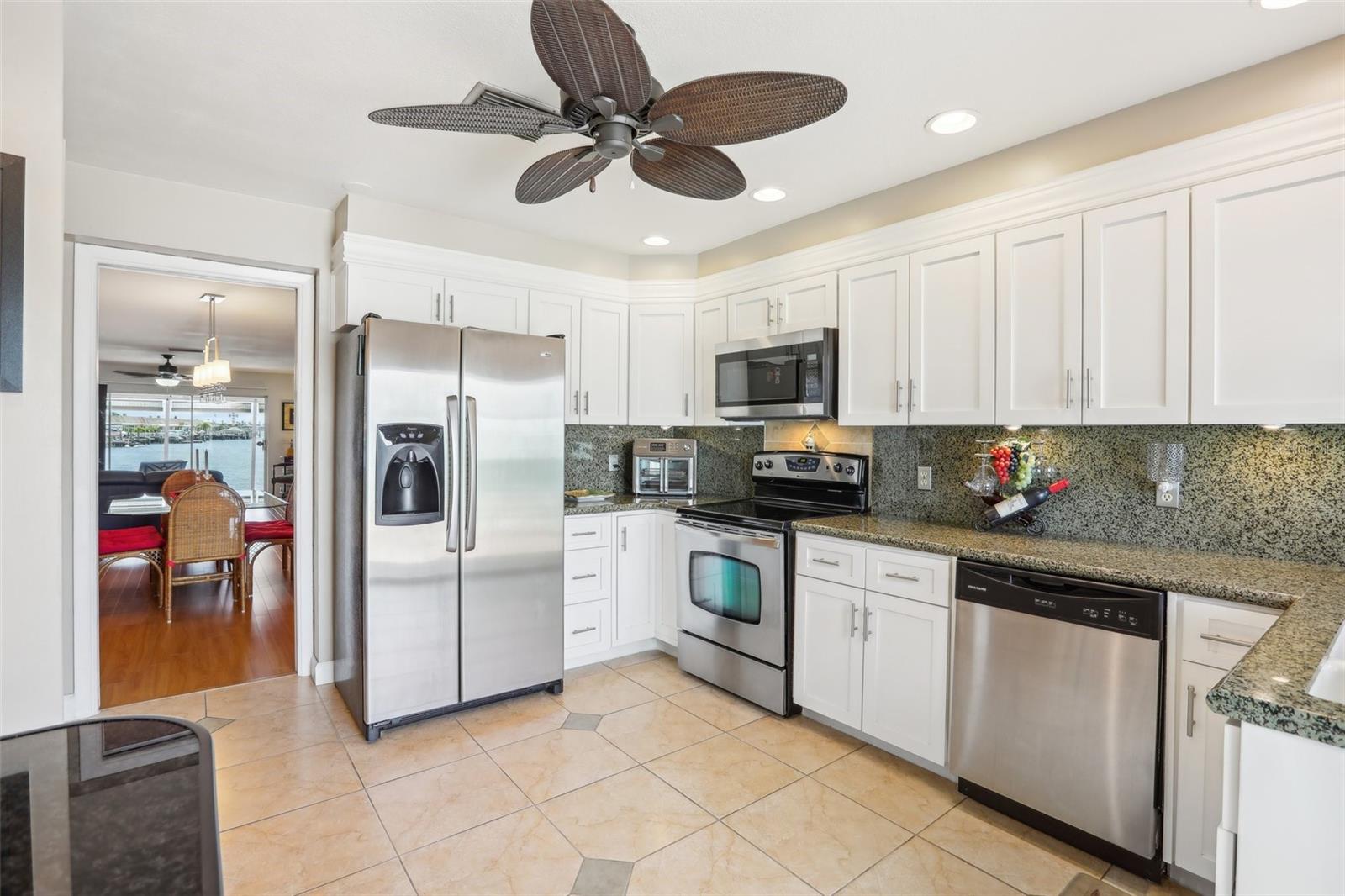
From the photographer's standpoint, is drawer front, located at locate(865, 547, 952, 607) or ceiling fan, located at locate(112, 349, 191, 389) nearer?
drawer front, located at locate(865, 547, 952, 607)

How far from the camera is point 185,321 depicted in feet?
20.8

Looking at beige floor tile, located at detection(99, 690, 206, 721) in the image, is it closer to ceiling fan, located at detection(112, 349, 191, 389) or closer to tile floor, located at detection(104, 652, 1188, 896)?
tile floor, located at detection(104, 652, 1188, 896)

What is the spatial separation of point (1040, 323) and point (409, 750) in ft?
9.86

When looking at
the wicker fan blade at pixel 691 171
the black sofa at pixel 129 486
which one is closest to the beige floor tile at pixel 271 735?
the wicker fan blade at pixel 691 171

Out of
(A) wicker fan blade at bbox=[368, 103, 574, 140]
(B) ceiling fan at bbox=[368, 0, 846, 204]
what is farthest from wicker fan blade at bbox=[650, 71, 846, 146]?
(A) wicker fan blade at bbox=[368, 103, 574, 140]

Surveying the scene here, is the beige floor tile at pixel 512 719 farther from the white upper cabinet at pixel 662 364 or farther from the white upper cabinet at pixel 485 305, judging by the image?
the white upper cabinet at pixel 485 305

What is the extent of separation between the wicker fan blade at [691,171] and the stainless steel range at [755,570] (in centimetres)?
147

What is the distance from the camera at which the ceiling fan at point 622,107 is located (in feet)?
4.66

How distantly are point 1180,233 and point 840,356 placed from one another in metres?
1.36

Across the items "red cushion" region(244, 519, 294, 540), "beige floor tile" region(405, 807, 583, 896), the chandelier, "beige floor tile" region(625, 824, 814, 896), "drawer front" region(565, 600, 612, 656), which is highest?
the chandelier

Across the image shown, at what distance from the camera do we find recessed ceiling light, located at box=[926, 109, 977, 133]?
2.33 m

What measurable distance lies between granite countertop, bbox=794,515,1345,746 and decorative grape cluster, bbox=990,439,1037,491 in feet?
0.73

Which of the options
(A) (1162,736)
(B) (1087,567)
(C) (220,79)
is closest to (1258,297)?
(B) (1087,567)

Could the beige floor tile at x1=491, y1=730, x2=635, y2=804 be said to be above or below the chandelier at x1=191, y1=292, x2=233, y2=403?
below
